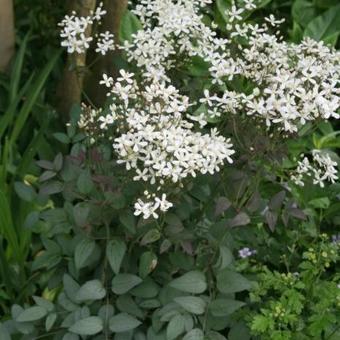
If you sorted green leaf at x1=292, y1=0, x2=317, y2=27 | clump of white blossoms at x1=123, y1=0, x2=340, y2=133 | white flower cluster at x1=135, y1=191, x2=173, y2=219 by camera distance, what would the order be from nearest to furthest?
white flower cluster at x1=135, y1=191, x2=173, y2=219, clump of white blossoms at x1=123, y1=0, x2=340, y2=133, green leaf at x1=292, y1=0, x2=317, y2=27

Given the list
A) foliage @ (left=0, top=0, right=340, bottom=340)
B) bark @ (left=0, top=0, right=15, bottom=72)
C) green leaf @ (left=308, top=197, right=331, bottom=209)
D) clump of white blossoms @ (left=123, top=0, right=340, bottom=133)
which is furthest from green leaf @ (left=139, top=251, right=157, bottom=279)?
bark @ (left=0, top=0, right=15, bottom=72)

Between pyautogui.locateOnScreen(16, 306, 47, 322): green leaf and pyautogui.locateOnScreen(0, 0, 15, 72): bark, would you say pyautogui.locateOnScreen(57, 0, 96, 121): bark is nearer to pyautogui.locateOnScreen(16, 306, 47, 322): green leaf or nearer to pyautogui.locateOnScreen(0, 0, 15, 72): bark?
pyautogui.locateOnScreen(0, 0, 15, 72): bark

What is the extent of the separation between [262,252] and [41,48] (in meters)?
1.61

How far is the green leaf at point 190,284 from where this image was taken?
1787mm

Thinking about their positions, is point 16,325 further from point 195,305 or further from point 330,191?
point 330,191

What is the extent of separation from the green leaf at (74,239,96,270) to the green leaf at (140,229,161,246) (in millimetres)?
149

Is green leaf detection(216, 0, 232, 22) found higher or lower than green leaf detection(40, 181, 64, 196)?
higher

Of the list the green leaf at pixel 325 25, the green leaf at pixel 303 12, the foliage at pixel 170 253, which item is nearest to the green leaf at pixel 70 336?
the foliage at pixel 170 253

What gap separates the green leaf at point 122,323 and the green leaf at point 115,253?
12 cm

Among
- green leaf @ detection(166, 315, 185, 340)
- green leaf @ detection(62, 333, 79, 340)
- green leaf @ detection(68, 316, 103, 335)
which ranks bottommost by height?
green leaf @ detection(62, 333, 79, 340)

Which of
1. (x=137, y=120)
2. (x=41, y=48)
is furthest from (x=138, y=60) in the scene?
(x=41, y=48)

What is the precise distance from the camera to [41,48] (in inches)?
137

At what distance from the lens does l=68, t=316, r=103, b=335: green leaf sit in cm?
181

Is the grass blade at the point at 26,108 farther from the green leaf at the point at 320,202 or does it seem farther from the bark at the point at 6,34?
the green leaf at the point at 320,202
